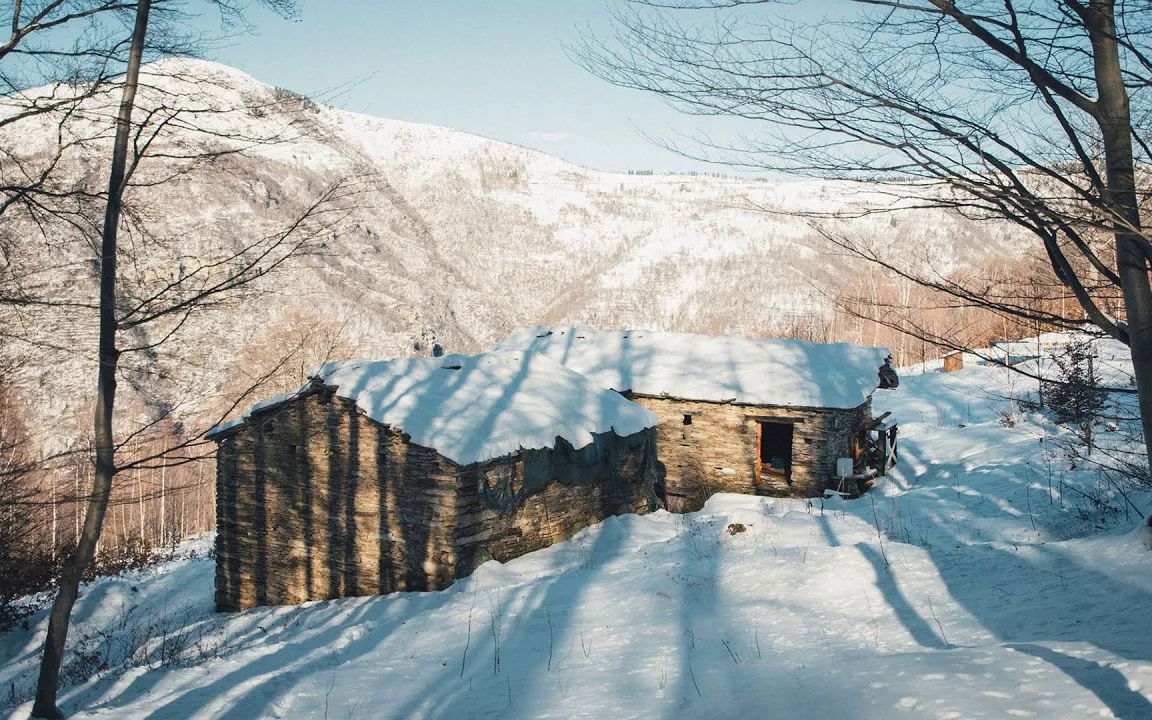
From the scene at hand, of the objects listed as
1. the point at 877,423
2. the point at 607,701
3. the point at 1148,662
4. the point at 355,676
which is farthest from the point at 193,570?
the point at 1148,662

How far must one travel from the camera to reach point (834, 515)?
14.0 m

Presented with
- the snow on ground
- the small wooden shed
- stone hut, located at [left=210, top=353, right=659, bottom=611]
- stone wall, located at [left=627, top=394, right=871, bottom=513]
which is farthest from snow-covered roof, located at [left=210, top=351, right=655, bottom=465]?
the small wooden shed

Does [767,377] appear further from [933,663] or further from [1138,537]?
[933,663]

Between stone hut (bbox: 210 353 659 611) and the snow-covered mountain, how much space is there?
42285mm

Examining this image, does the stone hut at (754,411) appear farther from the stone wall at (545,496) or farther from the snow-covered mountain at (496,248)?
the snow-covered mountain at (496,248)

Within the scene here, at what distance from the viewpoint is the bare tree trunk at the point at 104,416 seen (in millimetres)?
6137

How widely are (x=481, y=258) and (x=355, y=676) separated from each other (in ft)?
368

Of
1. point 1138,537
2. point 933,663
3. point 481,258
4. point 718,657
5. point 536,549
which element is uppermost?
point 481,258

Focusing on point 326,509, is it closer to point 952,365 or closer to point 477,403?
point 477,403

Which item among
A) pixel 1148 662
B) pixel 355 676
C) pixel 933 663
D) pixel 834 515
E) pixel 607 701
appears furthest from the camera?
pixel 834 515

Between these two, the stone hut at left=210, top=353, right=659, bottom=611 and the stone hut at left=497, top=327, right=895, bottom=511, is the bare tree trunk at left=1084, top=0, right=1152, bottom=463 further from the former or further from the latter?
the stone hut at left=497, top=327, right=895, bottom=511

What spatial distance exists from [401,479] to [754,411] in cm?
1072

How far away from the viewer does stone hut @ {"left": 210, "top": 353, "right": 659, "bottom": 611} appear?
36.9 feet

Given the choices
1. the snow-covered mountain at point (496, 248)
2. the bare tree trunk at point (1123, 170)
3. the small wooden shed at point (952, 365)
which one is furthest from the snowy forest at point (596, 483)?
the snow-covered mountain at point (496, 248)
